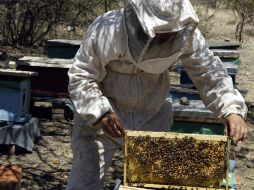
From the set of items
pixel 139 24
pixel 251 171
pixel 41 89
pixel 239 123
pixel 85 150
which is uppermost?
pixel 139 24

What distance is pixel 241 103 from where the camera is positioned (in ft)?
8.54

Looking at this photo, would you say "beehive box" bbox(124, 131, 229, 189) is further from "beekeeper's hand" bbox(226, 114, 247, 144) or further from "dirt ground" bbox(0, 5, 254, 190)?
"dirt ground" bbox(0, 5, 254, 190)

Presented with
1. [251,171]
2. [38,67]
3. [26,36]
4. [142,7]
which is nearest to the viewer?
[142,7]

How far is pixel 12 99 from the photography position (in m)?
5.36

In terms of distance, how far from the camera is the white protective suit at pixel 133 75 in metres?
2.46

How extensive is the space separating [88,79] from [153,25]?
0.42 metres

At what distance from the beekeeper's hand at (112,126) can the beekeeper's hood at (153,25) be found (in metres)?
0.28

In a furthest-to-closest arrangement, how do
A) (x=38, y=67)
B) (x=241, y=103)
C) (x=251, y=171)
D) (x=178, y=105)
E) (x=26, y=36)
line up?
(x=26, y=36) → (x=38, y=67) → (x=251, y=171) → (x=178, y=105) → (x=241, y=103)

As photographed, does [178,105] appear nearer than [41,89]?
Yes

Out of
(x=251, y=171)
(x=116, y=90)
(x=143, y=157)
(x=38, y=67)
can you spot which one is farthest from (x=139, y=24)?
(x=38, y=67)

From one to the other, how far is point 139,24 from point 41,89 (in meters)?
4.27

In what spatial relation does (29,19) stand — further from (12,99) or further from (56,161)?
(56,161)

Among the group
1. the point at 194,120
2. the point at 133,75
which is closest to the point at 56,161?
the point at 194,120

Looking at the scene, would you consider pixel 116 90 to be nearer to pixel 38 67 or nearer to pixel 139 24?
pixel 139 24
